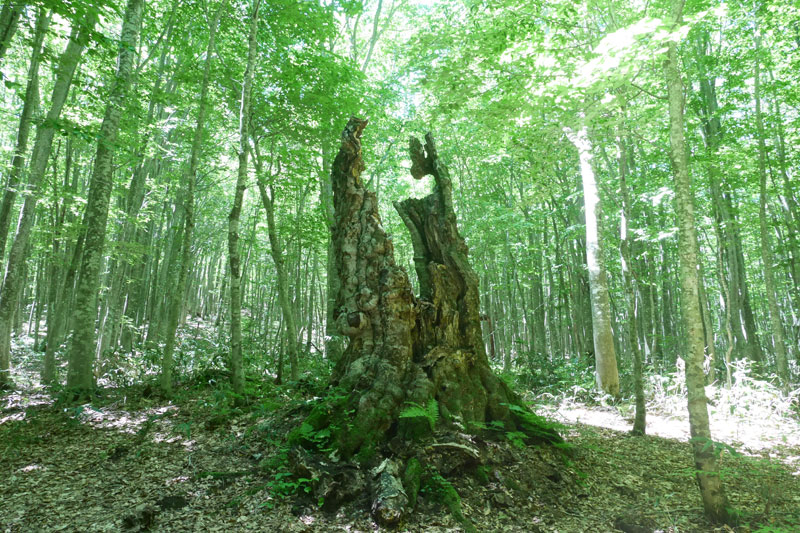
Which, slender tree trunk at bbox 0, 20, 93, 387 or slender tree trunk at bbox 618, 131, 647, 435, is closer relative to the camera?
slender tree trunk at bbox 618, 131, 647, 435

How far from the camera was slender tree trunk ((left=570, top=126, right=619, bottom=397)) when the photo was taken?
824 centimetres

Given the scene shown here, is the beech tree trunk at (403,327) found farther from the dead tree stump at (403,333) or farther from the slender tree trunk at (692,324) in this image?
the slender tree trunk at (692,324)

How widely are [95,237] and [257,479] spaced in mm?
4804

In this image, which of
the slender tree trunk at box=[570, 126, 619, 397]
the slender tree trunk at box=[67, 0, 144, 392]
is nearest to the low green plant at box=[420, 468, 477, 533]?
the slender tree trunk at box=[67, 0, 144, 392]

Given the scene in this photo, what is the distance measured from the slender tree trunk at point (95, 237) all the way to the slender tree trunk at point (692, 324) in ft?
23.0

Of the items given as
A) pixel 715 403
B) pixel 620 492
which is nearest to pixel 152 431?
pixel 620 492

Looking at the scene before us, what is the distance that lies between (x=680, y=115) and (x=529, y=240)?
11.4 metres

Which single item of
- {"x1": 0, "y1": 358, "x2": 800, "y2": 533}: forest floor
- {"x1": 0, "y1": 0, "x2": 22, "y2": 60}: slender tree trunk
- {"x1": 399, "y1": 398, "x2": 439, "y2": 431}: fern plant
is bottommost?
{"x1": 0, "y1": 358, "x2": 800, "y2": 533}: forest floor

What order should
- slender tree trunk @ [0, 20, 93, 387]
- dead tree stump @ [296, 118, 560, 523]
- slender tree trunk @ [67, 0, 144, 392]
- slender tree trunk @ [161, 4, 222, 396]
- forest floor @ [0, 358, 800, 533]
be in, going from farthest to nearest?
1. slender tree trunk @ [0, 20, 93, 387]
2. slender tree trunk @ [161, 4, 222, 396]
3. slender tree trunk @ [67, 0, 144, 392]
4. dead tree stump @ [296, 118, 560, 523]
5. forest floor @ [0, 358, 800, 533]

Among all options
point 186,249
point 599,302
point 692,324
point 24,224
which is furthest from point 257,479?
point 24,224

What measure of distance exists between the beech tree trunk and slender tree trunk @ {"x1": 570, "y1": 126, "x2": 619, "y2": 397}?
12.9 feet

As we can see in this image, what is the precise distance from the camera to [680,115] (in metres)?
4.04

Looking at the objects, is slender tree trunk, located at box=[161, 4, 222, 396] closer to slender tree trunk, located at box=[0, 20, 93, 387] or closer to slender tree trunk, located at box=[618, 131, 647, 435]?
slender tree trunk, located at box=[0, 20, 93, 387]

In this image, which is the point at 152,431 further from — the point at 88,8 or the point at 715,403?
the point at 715,403
